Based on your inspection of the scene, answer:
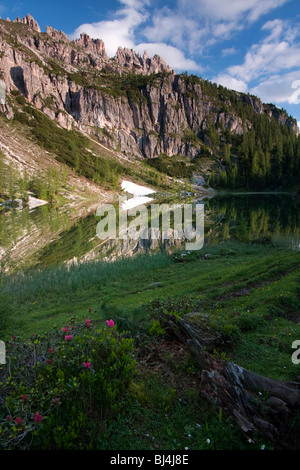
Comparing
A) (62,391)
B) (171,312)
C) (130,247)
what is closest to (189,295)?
(171,312)

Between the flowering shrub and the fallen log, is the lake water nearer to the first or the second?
the flowering shrub

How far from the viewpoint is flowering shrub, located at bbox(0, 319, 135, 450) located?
9.93 ft

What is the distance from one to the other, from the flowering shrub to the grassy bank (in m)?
0.29

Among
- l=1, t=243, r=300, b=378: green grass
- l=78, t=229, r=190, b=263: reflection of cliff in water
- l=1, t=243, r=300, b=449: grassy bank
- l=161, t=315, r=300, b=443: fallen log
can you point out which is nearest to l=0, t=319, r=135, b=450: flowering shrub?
l=1, t=243, r=300, b=449: grassy bank

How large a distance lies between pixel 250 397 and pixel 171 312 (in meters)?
3.10

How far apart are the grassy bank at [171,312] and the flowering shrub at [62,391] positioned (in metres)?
0.29

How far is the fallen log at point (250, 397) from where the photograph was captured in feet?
12.2

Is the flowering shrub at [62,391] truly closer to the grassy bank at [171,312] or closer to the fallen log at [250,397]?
the grassy bank at [171,312]

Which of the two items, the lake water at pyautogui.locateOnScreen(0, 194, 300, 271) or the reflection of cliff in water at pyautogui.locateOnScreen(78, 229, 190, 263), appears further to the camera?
the reflection of cliff in water at pyautogui.locateOnScreen(78, 229, 190, 263)

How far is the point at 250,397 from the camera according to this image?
4109mm

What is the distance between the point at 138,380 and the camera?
15.3ft

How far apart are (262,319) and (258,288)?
351cm
